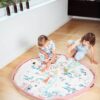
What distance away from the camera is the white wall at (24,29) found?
2311mm

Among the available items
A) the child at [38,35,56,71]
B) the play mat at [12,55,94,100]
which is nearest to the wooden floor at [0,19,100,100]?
the play mat at [12,55,94,100]

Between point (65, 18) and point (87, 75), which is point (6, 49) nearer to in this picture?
point (87, 75)

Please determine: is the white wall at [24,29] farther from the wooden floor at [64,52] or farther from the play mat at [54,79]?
the play mat at [54,79]

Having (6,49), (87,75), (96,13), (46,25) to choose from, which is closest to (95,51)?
(87,75)

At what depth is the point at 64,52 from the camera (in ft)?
8.79

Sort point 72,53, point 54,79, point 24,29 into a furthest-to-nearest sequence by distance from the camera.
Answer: point 24,29, point 72,53, point 54,79

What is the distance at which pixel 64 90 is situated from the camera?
184 cm

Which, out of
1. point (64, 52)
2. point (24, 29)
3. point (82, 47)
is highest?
point (24, 29)

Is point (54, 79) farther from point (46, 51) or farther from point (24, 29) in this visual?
point (24, 29)

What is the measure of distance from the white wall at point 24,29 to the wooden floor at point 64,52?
0.10 m

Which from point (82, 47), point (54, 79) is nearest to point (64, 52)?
point (82, 47)

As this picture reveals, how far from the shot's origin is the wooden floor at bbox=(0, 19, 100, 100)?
1.83 meters

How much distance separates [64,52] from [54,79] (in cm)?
73

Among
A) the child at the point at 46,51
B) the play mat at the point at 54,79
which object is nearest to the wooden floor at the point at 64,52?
the play mat at the point at 54,79
